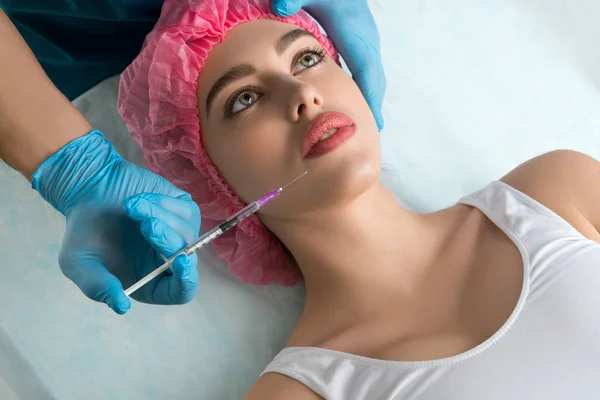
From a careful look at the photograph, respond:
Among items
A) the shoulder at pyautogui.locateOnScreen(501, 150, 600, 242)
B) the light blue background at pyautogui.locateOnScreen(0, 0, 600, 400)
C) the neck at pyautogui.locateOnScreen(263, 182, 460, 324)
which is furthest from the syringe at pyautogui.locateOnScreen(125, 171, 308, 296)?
the shoulder at pyautogui.locateOnScreen(501, 150, 600, 242)

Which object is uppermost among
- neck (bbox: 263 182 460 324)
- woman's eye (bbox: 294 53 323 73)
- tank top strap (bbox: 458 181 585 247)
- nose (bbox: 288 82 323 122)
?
woman's eye (bbox: 294 53 323 73)

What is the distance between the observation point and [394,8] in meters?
1.94

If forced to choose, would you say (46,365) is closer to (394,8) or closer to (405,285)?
(405,285)

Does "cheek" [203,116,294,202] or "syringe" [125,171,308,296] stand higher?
"cheek" [203,116,294,202]

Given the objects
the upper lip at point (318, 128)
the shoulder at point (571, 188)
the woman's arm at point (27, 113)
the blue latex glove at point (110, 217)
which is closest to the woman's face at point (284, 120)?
the upper lip at point (318, 128)

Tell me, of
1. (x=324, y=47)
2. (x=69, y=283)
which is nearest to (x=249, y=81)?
(x=324, y=47)

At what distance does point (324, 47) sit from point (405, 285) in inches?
23.8

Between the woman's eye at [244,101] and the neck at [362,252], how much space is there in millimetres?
267

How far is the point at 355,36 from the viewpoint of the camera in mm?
1498

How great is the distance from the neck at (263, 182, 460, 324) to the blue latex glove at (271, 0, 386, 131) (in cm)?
34

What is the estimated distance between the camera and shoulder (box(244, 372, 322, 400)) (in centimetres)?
115

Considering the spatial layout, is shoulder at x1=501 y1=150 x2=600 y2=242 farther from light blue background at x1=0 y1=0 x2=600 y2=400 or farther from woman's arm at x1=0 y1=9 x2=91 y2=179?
woman's arm at x1=0 y1=9 x2=91 y2=179

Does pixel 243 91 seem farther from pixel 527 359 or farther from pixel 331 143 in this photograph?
pixel 527 359

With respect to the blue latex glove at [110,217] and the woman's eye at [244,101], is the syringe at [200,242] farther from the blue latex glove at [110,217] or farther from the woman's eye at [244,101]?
the woman's eye at [244,101]
